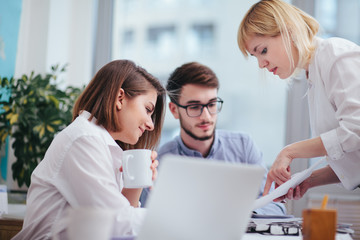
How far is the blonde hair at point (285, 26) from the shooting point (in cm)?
151

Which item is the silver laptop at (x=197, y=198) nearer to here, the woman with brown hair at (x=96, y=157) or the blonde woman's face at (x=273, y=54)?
the woman with brown hair at (x=96, y=157)

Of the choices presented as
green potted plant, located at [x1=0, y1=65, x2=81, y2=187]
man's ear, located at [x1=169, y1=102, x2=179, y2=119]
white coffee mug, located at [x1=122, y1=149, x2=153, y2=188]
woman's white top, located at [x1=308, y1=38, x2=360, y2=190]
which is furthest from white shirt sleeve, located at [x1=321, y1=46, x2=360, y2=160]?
green potted plant, located at [x1=0, y1=65, x2=81, y2=187]

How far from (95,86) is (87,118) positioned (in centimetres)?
14

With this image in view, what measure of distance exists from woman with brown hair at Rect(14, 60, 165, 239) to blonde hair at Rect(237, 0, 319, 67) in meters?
0.46

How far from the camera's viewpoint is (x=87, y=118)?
140cm

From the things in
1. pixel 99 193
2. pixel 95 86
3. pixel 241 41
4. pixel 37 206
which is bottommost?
pixel 37 206

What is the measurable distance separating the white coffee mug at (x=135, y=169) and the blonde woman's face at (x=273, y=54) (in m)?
0.67

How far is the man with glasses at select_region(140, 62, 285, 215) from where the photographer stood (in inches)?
92.1

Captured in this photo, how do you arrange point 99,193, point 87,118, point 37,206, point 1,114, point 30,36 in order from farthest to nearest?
point 30,36, point 1,114, point 87,118, point 37,206, point 99,193

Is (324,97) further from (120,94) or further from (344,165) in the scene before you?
(120,94)

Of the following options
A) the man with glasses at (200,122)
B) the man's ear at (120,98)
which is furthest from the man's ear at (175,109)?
the man's ear at (120,98)

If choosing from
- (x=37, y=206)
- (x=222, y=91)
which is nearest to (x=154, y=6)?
(x=222, y=91)

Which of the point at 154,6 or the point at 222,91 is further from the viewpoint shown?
the point at 154,6

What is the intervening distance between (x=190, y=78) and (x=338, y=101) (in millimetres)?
1173
